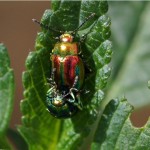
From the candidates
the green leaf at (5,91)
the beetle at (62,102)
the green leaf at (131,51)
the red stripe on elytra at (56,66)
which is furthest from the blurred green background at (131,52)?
the green leaf at (5,91)

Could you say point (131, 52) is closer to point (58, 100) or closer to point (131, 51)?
point (131, 51)

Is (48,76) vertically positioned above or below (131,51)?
above

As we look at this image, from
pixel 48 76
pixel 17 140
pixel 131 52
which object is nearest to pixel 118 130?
pixel 48 76

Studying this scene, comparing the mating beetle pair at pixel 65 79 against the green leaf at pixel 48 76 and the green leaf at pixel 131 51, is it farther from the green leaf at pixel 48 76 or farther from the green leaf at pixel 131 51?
the green leaf at pixel 131 51

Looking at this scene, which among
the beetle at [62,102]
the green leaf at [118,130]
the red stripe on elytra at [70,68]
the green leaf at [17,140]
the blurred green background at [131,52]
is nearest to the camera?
the green leaf at [118,130]

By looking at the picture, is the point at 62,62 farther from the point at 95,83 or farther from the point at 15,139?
the point at 15,139

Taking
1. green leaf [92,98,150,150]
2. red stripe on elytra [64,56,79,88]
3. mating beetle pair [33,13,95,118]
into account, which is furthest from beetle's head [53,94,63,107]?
green leaf [92,98,150,150]
